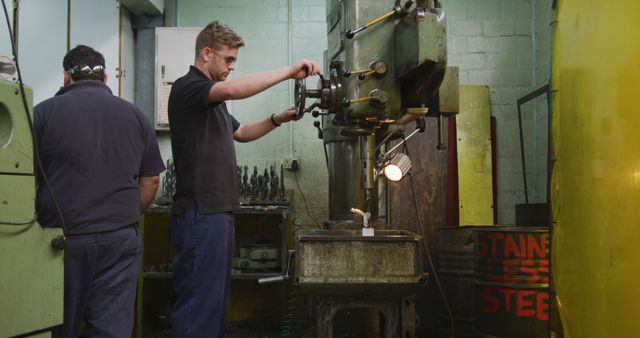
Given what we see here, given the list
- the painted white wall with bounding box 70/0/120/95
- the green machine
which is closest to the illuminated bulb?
the green machine

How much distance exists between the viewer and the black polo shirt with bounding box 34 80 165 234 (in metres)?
1.63

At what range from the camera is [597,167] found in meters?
1.07

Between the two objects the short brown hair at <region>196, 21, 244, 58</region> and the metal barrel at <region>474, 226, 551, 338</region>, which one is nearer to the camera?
the short brown hair at <region>196, 21, 244, 58</region>

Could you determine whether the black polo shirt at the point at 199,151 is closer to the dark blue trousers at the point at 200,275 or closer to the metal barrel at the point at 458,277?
the dark blue trousers at the point at 200,275

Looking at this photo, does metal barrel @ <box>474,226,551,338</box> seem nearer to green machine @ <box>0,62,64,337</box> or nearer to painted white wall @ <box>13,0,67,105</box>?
green machine @ <box>0,62,64,337</box>

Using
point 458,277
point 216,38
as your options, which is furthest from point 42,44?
point 458,277

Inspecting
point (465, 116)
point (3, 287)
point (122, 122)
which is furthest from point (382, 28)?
point (465, 116)

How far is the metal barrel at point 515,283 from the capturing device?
241cm

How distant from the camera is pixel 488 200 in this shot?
133 inches

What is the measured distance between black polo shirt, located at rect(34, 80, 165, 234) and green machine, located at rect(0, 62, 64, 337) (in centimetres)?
48

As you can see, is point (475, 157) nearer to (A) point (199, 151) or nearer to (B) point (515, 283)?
(B) point (515, 283)

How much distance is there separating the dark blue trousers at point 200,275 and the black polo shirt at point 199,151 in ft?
0.19

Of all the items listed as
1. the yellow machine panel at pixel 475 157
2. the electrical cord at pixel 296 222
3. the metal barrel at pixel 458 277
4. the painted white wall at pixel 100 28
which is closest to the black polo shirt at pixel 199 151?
the painted white wall at pixel 100 28

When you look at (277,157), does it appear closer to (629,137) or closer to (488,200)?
(488,200)
